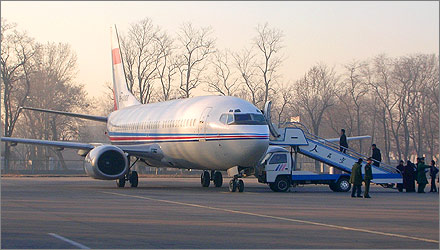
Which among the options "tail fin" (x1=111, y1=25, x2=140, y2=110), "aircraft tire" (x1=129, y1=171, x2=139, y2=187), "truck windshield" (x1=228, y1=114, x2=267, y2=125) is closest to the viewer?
"truck windshield" (x1=228, y1=114, x2=267, y2=125)

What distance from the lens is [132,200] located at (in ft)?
78.4

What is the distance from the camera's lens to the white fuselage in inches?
1082

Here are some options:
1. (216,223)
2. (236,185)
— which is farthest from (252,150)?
(216,223)

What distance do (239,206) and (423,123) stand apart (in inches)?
2411

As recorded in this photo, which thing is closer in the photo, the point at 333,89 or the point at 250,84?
the point at 250,84

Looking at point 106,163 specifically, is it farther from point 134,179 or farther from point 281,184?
point 281,184

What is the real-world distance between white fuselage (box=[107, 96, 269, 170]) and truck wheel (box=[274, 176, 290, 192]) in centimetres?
235

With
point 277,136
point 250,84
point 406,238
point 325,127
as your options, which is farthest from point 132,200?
point 325,127

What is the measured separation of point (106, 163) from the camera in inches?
1278

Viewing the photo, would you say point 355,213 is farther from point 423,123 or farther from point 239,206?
point 423,123

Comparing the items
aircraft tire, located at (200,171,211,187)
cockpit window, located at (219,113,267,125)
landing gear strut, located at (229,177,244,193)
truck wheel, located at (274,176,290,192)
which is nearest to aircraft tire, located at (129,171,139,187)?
aircraft tire, located at (200,171,211,187)

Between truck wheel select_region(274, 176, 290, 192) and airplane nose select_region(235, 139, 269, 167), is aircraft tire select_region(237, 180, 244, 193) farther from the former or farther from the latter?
truck wheel select_region(274, 176, 290, 192)

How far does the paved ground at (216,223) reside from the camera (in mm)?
12961

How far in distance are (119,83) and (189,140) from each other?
1535cm
